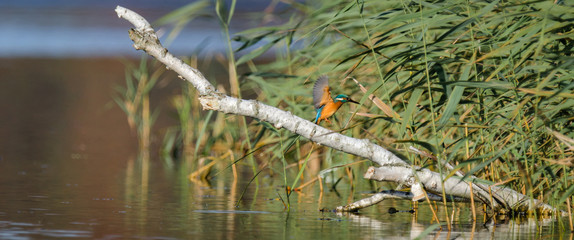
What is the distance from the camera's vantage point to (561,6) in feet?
14.5

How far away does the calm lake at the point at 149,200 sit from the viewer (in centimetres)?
468

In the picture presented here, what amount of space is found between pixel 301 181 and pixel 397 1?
7.57ft

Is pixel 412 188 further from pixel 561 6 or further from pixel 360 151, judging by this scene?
pixel 561 6

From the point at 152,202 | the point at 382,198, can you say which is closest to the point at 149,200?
the point at 152,202

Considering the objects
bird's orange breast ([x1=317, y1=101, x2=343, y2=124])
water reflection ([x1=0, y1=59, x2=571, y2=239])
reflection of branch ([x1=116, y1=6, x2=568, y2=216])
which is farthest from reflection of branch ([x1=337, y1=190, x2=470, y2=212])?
bird's orange breast ([x1=317, y1=101, x2=343, y2=124])

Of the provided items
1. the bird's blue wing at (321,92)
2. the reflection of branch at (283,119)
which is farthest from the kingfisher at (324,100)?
the reflection of branch at (283,119)

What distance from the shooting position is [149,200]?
19.2ft

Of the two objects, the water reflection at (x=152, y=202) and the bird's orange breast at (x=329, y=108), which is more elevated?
the bird's orange breast at (x=329, y=108)

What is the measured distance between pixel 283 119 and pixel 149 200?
161cm

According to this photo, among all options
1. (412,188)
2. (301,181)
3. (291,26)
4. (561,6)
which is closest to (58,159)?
(301,181)

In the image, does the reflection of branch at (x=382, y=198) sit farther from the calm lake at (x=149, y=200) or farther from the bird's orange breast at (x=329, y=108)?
the bird's orange breast at (x=329, y=108)

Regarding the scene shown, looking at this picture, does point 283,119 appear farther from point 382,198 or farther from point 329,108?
point 382,198

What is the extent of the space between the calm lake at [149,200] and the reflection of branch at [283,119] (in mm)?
271

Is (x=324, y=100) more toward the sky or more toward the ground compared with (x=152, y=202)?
more toward the sky
